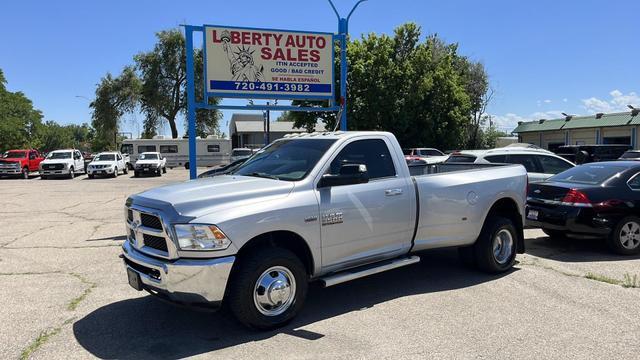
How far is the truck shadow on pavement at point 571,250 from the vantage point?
309 inches

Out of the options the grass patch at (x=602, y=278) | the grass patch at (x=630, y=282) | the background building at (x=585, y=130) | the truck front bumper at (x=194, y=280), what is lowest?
the grass patch at (x=602, y=278)

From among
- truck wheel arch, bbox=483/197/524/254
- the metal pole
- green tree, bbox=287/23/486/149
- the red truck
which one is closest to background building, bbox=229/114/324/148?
green tree, bbox=287/23/486/149

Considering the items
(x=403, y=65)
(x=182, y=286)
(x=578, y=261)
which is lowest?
(x=578, y=261)

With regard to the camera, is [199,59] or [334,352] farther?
[199,59]

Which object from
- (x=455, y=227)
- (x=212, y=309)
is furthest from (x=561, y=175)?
(x=212, y=309)

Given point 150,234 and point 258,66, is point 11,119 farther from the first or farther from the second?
point 150,234

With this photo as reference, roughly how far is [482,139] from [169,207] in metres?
54.0

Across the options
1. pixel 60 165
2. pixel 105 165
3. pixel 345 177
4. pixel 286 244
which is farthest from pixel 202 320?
pixel 60 165

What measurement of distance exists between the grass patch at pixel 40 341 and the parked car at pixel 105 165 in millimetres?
29835

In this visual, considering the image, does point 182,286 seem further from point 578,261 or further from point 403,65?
point 403,65

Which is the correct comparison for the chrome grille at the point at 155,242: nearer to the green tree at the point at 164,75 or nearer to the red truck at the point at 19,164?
the red truck at the point at 19,164

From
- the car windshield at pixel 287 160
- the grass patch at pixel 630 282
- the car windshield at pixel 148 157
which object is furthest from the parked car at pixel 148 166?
the grass patch at pixel 630 282

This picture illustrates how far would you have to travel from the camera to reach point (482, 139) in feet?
179

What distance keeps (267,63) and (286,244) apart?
7427 mm
